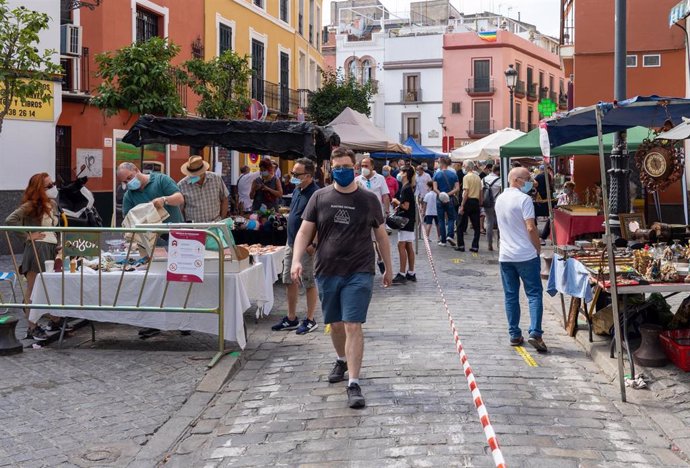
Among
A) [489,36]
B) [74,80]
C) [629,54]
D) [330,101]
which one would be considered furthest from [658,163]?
[489,36]

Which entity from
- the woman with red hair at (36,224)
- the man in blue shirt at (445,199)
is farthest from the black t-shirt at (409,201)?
the man in blue shirt at (445,199)

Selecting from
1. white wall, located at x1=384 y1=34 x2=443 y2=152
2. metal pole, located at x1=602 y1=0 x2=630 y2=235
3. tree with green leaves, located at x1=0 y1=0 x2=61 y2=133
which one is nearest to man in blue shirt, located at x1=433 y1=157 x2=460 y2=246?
metal pole, located at x1=602 y1=0 x2=630 y2=235

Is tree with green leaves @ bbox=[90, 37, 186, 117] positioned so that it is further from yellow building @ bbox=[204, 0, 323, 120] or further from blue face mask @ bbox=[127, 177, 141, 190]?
yellow building @ bbox=[204, 0, 323, 120]

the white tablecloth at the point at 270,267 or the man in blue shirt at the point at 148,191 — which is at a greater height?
the man in blue shirt at the point at 148,191

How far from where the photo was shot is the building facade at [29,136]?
52.5 ft

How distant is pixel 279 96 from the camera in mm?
32875

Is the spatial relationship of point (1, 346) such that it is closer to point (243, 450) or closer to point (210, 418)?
point (210, 418)

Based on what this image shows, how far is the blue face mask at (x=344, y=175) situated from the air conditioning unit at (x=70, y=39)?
14.1 meters

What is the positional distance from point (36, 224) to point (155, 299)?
162cm

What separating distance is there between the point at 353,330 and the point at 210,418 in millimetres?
1225

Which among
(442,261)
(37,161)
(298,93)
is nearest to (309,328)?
(442,261)

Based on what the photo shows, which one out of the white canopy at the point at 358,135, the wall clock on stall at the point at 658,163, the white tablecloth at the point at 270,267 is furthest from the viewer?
the white canopy at the point at 358,135

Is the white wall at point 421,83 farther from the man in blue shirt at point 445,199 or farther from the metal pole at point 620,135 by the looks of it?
the metal pole at point 620,135

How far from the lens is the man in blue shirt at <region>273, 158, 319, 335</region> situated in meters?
8.38
